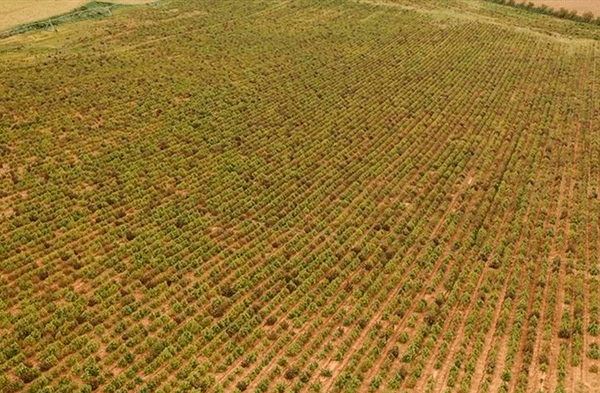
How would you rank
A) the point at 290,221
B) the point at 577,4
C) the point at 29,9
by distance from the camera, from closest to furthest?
the point at 290,221 < the point at 29,9 < the point at 577,4

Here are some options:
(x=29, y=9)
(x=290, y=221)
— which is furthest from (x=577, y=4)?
(x=29, y=9)

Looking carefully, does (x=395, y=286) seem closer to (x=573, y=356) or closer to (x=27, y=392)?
(x=573, y=356)

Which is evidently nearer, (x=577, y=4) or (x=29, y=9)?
(x=29, y=9)

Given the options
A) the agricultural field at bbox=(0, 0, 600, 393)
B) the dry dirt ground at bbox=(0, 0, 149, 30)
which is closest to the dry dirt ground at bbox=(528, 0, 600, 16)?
the agricultural field at bbox=(0, 0, 600, 393)

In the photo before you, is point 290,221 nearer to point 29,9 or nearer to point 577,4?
point 29,9

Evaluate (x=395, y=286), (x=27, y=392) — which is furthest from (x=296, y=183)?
(x=27, y=392)

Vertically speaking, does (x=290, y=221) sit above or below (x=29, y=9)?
below

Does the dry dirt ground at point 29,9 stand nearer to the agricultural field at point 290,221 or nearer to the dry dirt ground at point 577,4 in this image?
the agricultural field at point 290,221
